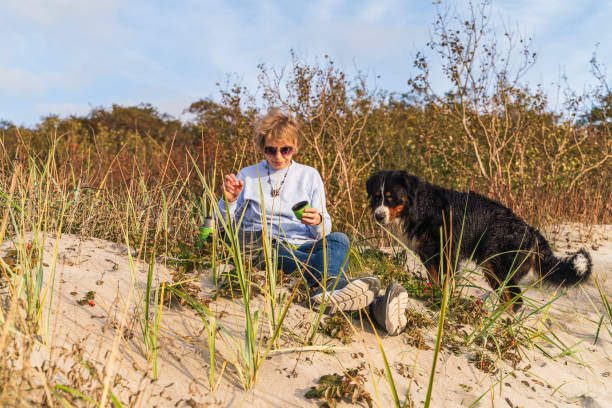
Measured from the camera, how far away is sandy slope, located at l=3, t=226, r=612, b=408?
70.0 inches

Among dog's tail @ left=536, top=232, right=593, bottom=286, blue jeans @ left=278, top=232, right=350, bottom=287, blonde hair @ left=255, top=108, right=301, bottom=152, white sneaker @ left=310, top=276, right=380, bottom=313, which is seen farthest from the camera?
dog's tail @ left=536, top=232, right=593, bottom=286

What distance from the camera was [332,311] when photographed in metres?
2.43

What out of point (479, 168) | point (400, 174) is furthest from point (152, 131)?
point (400, 174)

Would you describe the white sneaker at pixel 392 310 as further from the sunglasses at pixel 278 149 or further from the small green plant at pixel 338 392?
the sunglasses at pixel 278 149

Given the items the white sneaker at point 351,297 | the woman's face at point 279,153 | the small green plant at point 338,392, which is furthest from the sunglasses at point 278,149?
Result: the small green plant at point 338,392

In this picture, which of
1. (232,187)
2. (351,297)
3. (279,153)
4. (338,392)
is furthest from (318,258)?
(338,392)

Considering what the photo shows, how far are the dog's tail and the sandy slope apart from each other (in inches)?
22.5

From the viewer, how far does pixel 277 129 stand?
337cm

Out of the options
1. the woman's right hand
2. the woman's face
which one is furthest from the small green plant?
the woman's face

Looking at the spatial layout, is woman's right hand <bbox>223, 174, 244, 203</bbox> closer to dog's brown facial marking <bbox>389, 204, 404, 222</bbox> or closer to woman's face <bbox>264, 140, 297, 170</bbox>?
woman's face <bbox>264, 140, 297, 170</bbox>

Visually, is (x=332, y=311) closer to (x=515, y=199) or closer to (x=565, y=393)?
(x=565, y=393)

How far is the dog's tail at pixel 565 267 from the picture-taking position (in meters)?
3.48

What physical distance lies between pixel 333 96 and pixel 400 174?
258cm

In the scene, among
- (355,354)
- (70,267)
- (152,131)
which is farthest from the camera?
(152,131)
